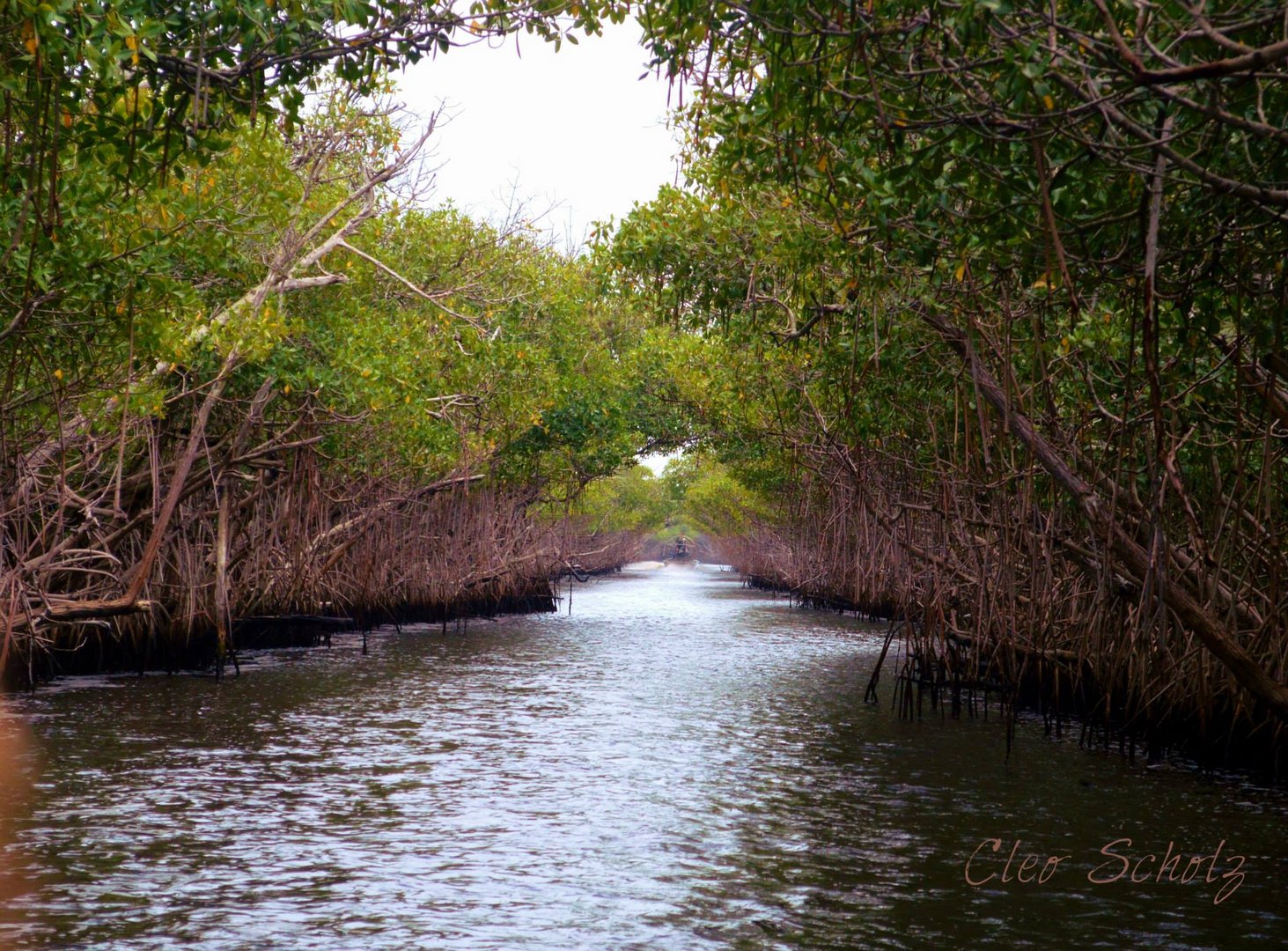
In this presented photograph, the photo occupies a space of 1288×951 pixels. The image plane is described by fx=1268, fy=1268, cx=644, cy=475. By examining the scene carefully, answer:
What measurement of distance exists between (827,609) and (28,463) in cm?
2449

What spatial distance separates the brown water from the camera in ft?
20.7

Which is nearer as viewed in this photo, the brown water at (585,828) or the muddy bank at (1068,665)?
the brown water at (585,828)

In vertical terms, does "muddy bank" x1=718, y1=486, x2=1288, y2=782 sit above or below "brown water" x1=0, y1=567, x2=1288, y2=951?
above

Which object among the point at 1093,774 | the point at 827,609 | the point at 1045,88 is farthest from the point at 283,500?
the point at 827,609

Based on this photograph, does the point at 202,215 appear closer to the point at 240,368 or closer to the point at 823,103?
the point at 240,368

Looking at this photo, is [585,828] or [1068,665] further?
[1068,665]

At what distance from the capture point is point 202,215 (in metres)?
10.9

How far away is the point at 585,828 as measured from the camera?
8453 millimetres

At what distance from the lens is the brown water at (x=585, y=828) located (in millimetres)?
6324

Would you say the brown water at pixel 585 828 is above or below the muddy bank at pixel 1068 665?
below

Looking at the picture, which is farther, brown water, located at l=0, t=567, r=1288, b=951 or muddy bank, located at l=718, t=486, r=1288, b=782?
muddy bank, located at l=718, t=486, r=1288, b=782

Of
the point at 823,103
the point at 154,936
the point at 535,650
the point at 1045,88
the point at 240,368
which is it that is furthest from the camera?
the point at 535,650

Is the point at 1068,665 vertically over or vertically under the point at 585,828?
over

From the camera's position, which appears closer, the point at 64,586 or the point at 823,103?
the point at 823,103
